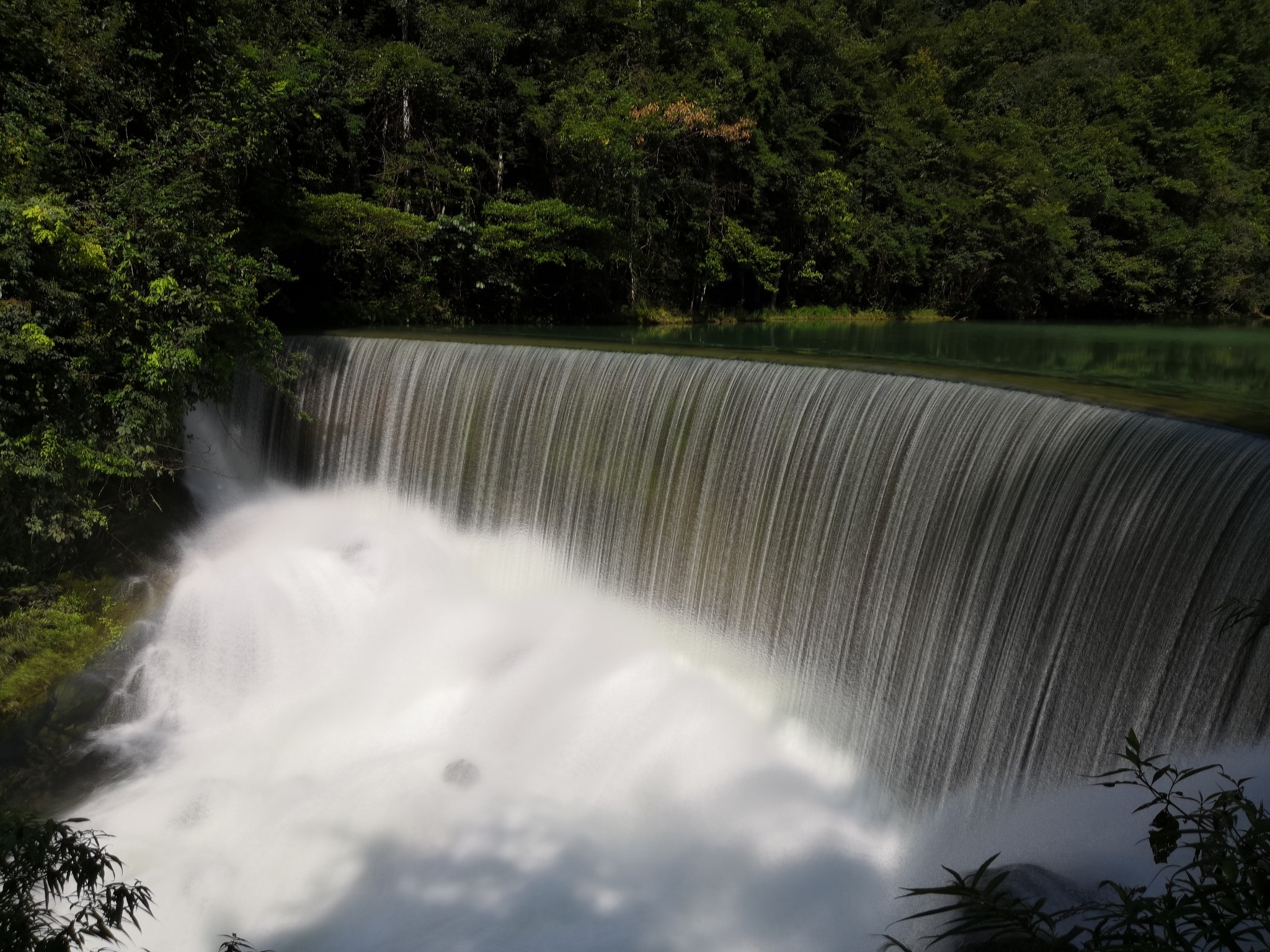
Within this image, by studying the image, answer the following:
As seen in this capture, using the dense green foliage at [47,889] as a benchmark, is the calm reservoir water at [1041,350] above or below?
above

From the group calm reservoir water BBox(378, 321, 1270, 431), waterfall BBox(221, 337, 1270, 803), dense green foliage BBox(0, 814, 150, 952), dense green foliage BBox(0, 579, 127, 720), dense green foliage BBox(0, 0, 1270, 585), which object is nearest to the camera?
dense green foliage BBox(0, 814, 150, 952)

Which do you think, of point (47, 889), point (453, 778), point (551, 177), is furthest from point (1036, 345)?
point (47, 889)

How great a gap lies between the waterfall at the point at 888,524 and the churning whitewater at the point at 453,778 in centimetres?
62

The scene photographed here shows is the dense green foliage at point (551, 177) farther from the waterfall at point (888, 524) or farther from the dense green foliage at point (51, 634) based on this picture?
the waterfall at point (888, 524)

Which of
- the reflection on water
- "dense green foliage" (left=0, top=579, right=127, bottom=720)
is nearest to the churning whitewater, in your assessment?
"dense green foliage" (left=0, top=579, right=127, bottom=720)

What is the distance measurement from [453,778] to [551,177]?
14.1 meters

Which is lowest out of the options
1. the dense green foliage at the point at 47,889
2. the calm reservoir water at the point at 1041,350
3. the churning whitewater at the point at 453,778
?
the churning whitewater at the point at 453,778

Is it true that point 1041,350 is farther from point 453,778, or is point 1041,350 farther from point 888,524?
point 453,778

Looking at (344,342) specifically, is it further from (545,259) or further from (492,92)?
(492,92)

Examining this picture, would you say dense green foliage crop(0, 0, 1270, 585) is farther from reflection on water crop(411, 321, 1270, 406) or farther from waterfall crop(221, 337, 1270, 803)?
waterfall crop(221, 337, 1270, 803)

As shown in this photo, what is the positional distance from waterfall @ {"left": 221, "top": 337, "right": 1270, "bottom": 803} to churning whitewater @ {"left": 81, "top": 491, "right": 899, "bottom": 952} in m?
0.62

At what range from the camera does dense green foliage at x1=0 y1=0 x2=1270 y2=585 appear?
909cm

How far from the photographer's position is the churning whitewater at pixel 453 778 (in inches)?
248

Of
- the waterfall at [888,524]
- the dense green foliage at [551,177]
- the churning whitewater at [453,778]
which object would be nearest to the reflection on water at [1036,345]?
the dense green foliage at [551,177]
